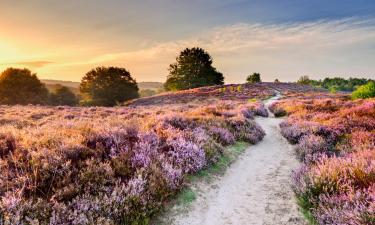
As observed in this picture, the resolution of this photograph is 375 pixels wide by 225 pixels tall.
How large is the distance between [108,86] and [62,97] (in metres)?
14.5

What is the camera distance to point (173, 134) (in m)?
8.39

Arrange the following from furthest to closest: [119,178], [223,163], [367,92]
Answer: [367,92] → [223,163] → [119,178]

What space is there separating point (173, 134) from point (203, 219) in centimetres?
347

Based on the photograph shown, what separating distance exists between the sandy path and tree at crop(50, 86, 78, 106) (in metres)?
64.6

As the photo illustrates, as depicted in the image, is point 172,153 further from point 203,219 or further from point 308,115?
point 308,115

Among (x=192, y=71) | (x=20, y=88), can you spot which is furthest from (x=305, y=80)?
(x=20, y=88)

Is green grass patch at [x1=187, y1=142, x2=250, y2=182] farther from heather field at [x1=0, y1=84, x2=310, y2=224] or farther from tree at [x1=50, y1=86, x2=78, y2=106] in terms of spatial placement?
tree at [x1=50, y1=86, x2=78, y2=106]

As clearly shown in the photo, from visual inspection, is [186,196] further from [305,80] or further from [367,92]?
[305,80]

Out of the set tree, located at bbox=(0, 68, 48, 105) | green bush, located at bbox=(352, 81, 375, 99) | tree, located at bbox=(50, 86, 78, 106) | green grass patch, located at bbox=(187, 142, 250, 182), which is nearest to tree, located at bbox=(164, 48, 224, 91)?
tree, located at bbox=(50, 86, 78, 106)

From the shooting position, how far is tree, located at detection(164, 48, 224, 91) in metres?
78.3

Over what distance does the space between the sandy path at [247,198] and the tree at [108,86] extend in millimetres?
50781

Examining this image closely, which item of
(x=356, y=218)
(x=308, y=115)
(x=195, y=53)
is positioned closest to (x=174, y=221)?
(x=356, y=218)

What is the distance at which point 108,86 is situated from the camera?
5931 cm

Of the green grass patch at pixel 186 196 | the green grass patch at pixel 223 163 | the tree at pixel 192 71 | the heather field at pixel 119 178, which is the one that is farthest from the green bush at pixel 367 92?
the tree at pixel 192 71
